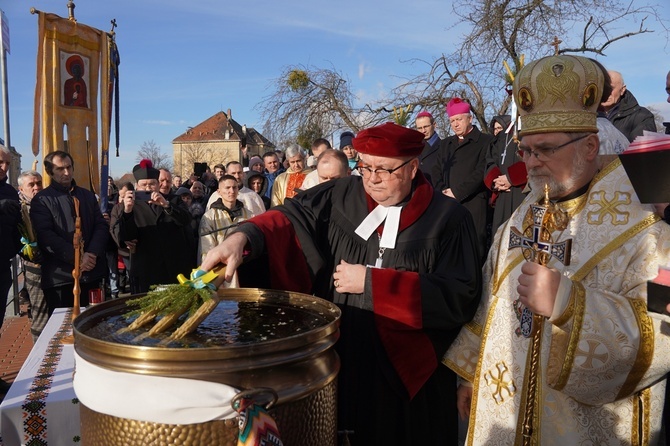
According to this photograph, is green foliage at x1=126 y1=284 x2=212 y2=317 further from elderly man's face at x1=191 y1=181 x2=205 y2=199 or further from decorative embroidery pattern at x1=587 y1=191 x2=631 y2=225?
elderly man's face at x1=191 y1=181 x2=205 y2=199

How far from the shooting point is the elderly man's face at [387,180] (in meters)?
2.75

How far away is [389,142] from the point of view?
2.70 meters

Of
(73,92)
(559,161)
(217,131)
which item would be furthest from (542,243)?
(217,131)

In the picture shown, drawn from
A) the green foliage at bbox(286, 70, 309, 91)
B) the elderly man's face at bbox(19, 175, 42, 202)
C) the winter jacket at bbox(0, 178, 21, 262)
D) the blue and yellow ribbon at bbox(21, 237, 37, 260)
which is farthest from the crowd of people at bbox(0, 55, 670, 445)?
the green foliage at bbox(286, 70, 309, 91)

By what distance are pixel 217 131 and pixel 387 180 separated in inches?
2669

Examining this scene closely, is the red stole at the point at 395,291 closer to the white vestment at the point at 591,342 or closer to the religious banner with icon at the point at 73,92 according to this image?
the white vestment at the point at 591,342

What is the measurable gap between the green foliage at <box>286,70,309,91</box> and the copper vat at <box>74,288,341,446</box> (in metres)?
14.7

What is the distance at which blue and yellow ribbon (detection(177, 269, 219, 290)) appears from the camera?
5.77ft

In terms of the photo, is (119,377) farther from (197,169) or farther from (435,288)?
(197,169)

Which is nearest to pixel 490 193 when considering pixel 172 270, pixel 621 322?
pixel 172 270

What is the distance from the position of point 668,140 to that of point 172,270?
583 cm

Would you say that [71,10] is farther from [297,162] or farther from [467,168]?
[467,168]

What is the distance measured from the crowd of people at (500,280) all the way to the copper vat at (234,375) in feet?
2.01

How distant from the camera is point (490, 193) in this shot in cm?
678
